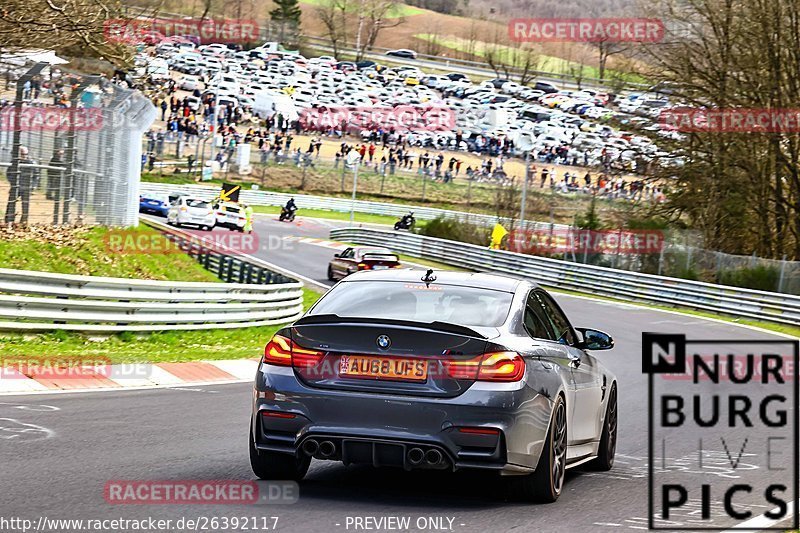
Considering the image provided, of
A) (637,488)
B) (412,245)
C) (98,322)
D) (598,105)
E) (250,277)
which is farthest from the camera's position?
(598,105)

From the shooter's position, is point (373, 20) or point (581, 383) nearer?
point (581, 383)

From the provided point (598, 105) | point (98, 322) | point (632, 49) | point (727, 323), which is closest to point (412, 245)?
point (632, 49)

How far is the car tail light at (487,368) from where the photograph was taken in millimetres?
6914

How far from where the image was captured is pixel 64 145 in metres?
20.7

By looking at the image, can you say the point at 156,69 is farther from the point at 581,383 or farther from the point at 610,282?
the point at 581,383

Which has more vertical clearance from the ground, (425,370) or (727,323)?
(425,370)

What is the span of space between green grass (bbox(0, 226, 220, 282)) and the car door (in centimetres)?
1176

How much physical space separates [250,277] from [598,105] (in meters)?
78.3

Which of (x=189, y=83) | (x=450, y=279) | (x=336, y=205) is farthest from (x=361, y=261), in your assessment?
(x=189, y=83)

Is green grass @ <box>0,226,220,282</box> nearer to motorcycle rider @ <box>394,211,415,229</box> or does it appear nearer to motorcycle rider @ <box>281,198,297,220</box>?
motorcycle rider @ <box>394,211,415,229</box>

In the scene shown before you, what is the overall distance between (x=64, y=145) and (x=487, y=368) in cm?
1534

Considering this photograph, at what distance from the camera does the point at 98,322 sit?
17.2m

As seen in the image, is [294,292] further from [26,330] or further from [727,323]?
[727,323]

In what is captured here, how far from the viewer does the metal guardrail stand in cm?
1556
